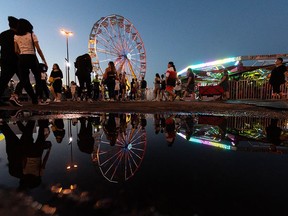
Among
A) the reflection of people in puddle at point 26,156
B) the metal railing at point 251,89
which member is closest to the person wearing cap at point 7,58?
the reflection of people in puddle at point 26,156

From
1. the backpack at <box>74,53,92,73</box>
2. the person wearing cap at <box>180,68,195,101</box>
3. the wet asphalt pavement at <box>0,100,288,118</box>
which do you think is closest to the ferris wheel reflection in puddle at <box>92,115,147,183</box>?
the wet asphalt pavement at <box>0,100,288,118</box>

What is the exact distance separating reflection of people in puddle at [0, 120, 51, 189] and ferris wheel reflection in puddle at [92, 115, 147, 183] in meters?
0.26

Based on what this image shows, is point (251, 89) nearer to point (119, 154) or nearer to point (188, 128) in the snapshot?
point (188, 128)

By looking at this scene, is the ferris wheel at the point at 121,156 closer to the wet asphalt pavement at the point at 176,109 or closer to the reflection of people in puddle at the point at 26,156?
the reflection of people in puddle at the point at 26,156

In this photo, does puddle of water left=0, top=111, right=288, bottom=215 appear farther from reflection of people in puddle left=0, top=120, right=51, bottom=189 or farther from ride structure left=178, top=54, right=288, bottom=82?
ride structure left=178, top=54, right=288, bottom=82

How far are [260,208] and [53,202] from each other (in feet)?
1.85

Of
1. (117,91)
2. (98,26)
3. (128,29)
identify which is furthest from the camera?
(128,29)

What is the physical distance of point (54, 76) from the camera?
27.5ft

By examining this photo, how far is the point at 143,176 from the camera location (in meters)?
0.90

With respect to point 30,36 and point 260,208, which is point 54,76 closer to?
point 30,36

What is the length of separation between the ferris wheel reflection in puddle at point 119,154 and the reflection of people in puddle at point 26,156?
0.26 metres

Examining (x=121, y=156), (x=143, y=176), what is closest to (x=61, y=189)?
(x=143, y=176)

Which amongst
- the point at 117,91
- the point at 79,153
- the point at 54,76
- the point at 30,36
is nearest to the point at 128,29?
the point at 117,91

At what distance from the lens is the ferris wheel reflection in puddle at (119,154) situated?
0.95 metres
